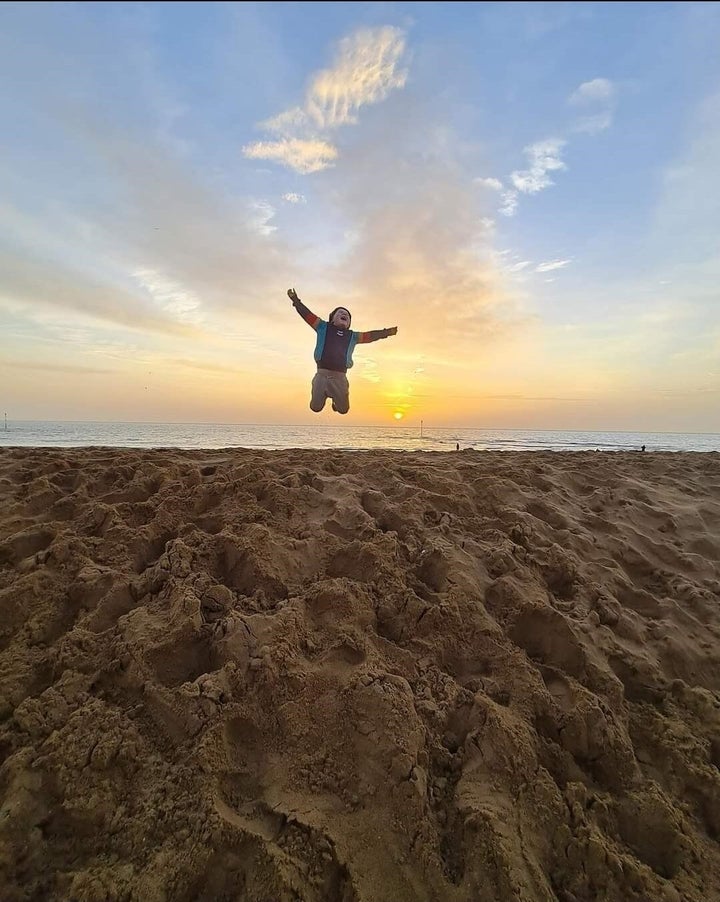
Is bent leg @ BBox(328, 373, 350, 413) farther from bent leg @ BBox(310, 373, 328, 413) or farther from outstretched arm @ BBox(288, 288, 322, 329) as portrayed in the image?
outstretched arm @ BBox(288, 288, 322, 329)

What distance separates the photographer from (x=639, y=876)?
1641 millimetres

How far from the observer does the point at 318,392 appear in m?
7.86

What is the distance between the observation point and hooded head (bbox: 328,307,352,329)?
25.9 ft

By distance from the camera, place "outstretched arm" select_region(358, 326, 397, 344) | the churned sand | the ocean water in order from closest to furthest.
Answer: the churned sand
"outstretched arm" select_region(358, 326, 397, 344)
the ocean water

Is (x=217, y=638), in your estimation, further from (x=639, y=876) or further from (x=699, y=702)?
(x=699, y=702)

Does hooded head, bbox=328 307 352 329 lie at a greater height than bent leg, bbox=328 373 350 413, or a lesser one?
greater

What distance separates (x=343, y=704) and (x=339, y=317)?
22.5 ft

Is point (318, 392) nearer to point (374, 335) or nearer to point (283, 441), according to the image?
point (374, 335)

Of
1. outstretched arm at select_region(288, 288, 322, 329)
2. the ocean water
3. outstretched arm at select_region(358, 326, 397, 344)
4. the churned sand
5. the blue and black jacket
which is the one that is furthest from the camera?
the ocean water

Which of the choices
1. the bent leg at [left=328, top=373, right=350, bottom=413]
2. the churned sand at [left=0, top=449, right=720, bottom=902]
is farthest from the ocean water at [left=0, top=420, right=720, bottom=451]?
the churned sand at [left=0, top=449, right=720, bottom=902]

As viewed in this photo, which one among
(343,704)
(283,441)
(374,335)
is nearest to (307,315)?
(374,335)

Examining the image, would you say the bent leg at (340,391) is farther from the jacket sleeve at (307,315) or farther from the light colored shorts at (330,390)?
the jacket sleeve at (307,315)

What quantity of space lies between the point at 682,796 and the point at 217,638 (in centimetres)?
230

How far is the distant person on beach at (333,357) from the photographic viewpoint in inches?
307
